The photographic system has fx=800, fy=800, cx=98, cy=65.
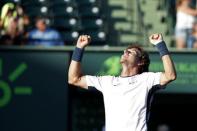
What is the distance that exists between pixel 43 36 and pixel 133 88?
20.5 ft

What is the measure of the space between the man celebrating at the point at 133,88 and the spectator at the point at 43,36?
566 centimetres

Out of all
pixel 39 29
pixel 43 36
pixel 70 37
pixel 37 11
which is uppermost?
pixel 37 11

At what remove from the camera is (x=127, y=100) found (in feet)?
21.4

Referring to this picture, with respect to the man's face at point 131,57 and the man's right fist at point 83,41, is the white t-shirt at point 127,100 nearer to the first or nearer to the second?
the man's face at point 131,57

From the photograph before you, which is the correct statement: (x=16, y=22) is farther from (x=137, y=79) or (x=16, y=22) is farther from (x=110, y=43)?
(x=137, y=79)

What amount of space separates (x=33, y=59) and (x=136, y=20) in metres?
3.59

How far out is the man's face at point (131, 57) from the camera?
6.59m

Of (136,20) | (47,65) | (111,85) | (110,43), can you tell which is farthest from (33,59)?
(111,85)

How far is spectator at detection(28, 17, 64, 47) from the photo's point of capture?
12.4m

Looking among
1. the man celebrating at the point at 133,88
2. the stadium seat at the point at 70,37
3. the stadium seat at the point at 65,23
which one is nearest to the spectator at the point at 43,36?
the stadium seat at the point at 70,37

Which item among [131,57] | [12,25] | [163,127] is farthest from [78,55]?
[163,127]

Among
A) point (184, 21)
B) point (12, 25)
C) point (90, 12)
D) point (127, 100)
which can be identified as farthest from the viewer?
point (90, 12)

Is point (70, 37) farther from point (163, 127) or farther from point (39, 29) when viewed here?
point (163, 127)

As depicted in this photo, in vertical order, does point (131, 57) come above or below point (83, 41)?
below
